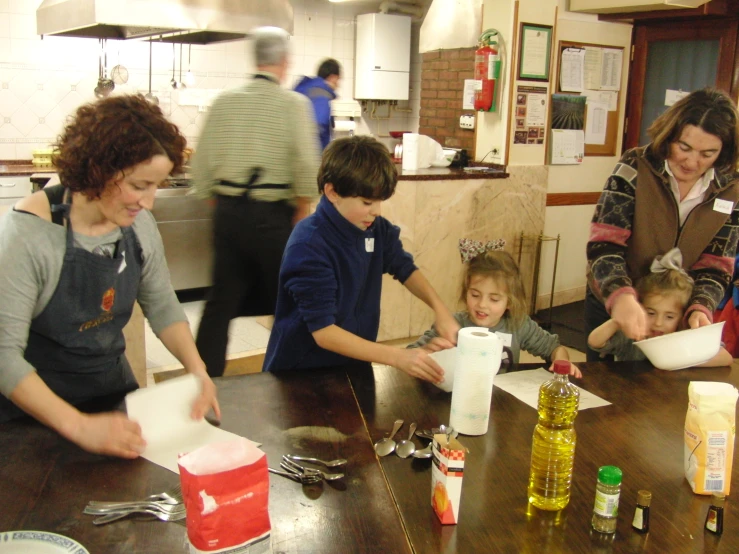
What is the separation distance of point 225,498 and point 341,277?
980mm

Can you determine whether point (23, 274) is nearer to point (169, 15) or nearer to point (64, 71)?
point (169, 15)

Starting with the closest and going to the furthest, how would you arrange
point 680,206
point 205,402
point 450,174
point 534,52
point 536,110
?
point 205,402
point 680,206
point 450,174
point 534,52
point 536,110

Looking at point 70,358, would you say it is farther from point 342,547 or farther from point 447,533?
point 447,533

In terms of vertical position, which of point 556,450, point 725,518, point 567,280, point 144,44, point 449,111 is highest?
point 144,44

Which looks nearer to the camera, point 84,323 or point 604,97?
point 84,323

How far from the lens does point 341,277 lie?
70.9 inches

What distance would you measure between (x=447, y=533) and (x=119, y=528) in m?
0.50

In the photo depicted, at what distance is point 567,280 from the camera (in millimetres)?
5207

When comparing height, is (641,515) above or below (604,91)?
below

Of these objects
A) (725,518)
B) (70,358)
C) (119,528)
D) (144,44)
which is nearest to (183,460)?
(119,528)

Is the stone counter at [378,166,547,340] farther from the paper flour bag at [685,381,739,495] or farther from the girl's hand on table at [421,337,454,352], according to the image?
the paper flour bag at [685,381,739,495]

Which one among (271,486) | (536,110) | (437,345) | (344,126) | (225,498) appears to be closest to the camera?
(225,498)

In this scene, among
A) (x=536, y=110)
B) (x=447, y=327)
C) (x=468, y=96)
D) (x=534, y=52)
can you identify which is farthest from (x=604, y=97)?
(x=447, y=327)

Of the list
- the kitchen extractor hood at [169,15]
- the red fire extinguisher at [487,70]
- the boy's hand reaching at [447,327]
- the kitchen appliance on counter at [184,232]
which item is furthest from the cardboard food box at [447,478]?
the red fire extinguisher at [487,70]
